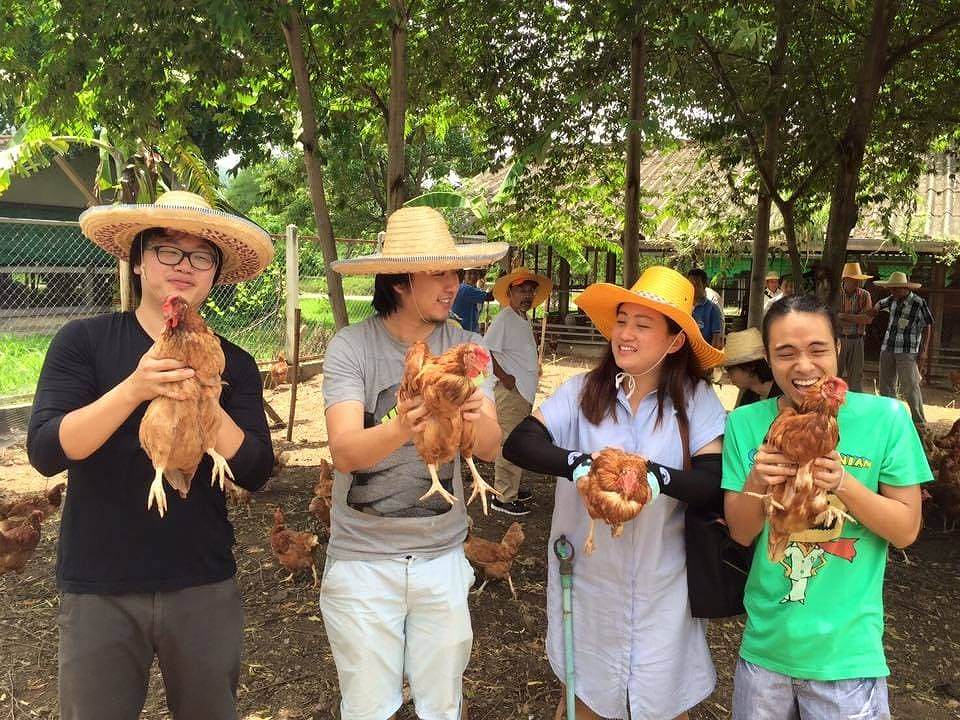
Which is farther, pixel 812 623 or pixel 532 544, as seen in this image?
pixel 532 544

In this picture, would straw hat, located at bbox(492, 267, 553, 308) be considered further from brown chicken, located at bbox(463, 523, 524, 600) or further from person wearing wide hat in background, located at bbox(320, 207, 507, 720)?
person wearing wide hat in background, located at bbox(320, 207, 507, 720)

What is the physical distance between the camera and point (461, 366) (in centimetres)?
192

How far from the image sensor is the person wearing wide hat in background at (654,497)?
2.21 m

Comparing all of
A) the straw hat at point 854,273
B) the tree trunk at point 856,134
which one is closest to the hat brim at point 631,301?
the tree trunk at point 856,134

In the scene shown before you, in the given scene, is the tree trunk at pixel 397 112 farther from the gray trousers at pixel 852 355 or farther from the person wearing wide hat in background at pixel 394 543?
the gray trousers at pixel 852 355

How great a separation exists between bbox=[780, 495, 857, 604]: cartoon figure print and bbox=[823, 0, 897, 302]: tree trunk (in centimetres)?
422

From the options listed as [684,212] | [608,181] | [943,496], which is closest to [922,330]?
[684,212]

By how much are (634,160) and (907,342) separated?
6358 mm

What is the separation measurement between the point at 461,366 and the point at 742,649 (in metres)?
1.26

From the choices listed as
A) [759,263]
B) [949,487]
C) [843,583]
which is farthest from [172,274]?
[759,263]

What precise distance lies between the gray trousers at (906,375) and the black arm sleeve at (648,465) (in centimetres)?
901

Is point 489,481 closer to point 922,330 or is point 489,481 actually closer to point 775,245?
point 922,330

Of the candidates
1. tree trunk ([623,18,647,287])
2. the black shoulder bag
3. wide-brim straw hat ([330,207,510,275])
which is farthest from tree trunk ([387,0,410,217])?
the black shoulder bag

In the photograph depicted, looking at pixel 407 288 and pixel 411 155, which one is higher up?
pixel 411 155
